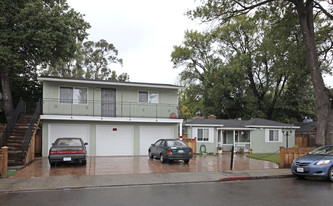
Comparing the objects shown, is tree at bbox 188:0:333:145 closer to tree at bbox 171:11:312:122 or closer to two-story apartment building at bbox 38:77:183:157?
two-story apartment building at bbox 38:77:183:157

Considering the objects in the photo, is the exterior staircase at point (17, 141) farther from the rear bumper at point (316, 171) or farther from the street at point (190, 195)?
the rear bumper at point (316, 171)

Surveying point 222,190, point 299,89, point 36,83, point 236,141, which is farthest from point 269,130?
point 36,83

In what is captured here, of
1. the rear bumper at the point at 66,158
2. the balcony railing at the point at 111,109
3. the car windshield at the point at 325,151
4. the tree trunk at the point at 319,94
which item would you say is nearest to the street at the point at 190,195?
the car windshield at the point at 325,151

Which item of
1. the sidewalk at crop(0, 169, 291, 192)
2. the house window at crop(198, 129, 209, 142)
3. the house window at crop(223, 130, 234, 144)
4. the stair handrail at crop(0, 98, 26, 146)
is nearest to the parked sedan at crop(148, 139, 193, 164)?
the sidewalk at crop(0, 169, 291, 192)

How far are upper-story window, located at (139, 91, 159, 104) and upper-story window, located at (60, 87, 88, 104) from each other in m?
4.03

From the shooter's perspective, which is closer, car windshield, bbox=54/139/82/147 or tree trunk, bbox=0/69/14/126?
car windshield, bbox=54/139/82/147

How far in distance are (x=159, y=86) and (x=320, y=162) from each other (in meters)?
12.7

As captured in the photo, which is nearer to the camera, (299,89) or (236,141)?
(236,141)

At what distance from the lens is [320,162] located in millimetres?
10438

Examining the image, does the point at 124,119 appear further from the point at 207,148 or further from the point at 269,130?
the point at 269,130

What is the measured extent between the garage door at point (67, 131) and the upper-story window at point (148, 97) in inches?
176

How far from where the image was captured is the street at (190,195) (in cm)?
725

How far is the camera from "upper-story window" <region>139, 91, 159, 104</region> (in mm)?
21234

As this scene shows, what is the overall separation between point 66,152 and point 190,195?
7.77m
